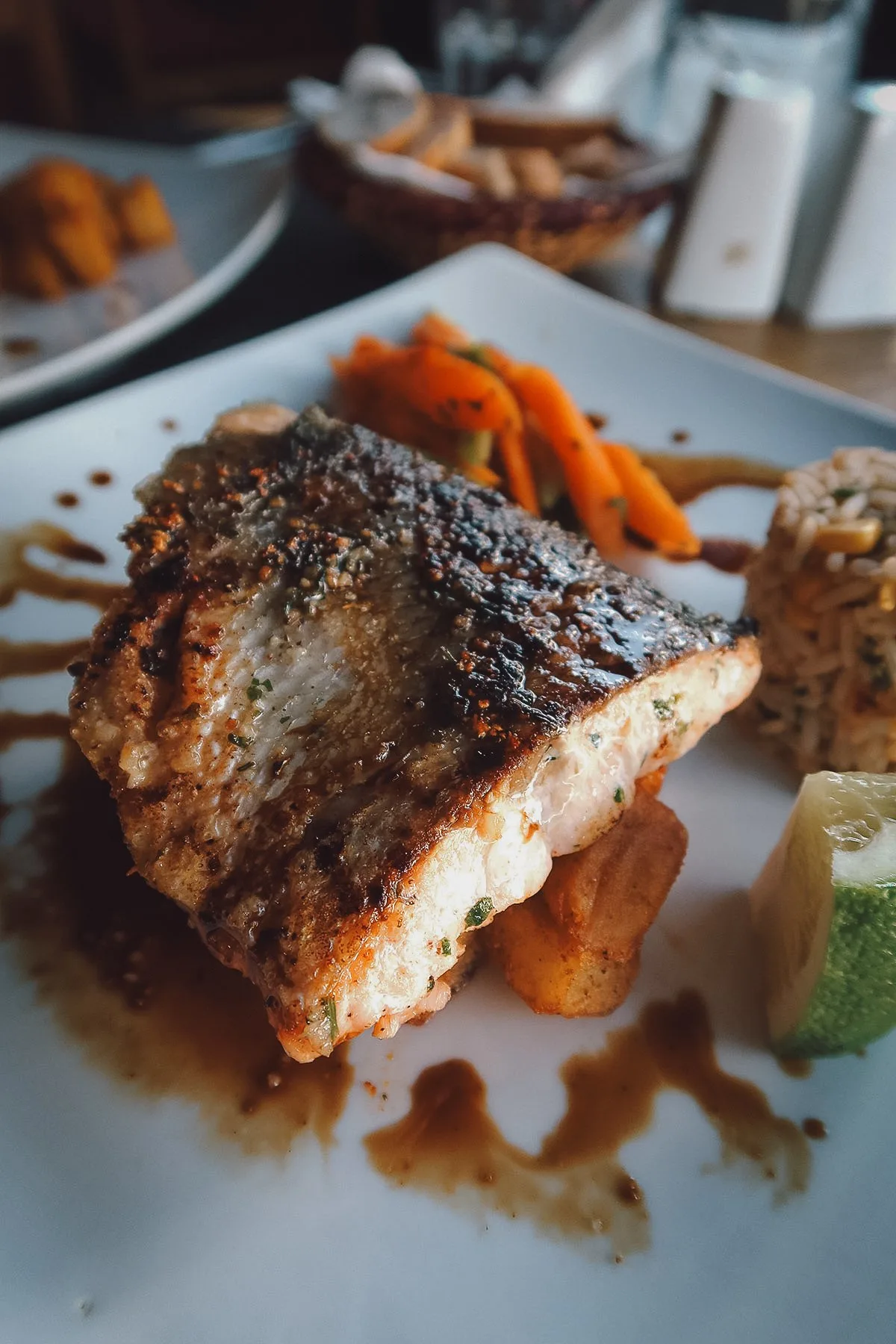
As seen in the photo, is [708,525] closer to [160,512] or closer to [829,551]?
[829,551]

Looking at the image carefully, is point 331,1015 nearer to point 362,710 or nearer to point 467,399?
point 362,710

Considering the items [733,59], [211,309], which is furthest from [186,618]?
[733,59]

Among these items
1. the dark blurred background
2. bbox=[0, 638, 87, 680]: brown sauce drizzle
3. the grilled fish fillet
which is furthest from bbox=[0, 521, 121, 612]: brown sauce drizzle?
the dark blurred background

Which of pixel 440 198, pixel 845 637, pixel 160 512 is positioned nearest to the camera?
pixel 160 512

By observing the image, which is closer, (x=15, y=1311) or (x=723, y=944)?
(x=15, y=1311)

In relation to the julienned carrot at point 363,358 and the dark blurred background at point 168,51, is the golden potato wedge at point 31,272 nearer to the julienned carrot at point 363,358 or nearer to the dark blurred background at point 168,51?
the julienned carrot at point 363,358

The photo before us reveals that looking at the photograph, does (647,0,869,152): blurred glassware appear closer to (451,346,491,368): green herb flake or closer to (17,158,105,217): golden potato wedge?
(451,346,491,368): green herb flake

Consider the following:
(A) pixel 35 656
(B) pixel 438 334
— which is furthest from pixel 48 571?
(B) pixel 438 334
